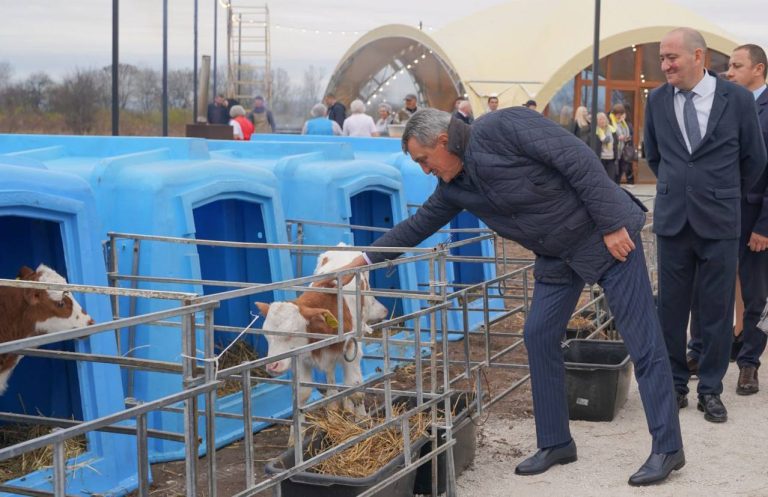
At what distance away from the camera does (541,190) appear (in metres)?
4.77

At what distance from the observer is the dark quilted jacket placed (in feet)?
15.4

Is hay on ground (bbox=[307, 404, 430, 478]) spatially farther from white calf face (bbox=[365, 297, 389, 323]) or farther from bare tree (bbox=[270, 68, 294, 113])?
bare tree (bbox=[270, 68, 294, 113])

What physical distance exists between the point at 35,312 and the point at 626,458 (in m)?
2.99

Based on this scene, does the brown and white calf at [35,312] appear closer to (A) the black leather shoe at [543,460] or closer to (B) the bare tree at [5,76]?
(A) the black leather shoe at [543,460]

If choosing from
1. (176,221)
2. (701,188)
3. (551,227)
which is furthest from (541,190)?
(176,221)

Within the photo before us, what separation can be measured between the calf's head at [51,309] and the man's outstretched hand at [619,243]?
2.38 metres

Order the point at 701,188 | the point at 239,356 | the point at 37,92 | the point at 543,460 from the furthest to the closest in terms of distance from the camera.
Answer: the point at 37,92 < the point at 239,356 < the point at 701,188 < the point at 543,460

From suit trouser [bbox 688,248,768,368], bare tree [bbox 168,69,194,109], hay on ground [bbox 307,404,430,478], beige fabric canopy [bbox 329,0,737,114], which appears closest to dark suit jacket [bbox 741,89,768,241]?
suit trouser [bbox 688,248,768,368]

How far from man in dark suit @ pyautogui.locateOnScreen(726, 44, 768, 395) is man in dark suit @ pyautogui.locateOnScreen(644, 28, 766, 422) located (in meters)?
0.53

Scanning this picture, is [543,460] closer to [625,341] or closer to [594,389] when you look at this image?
[625,341]

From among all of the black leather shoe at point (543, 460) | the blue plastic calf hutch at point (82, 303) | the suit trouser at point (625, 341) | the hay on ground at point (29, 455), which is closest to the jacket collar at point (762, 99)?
the suit trouser at point (625, 341)

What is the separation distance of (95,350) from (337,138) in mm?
6717

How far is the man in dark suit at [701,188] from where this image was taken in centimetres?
588

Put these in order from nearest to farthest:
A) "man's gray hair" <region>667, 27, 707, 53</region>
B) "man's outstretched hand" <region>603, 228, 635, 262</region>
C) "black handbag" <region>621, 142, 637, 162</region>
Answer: "man's outstretched hand" <region>603, 228, 635, 262</region> < "man's gray hair" <region>667, 27, 707, 53</region> < "black handbag" <region>621, 142, 637, 162</region>
